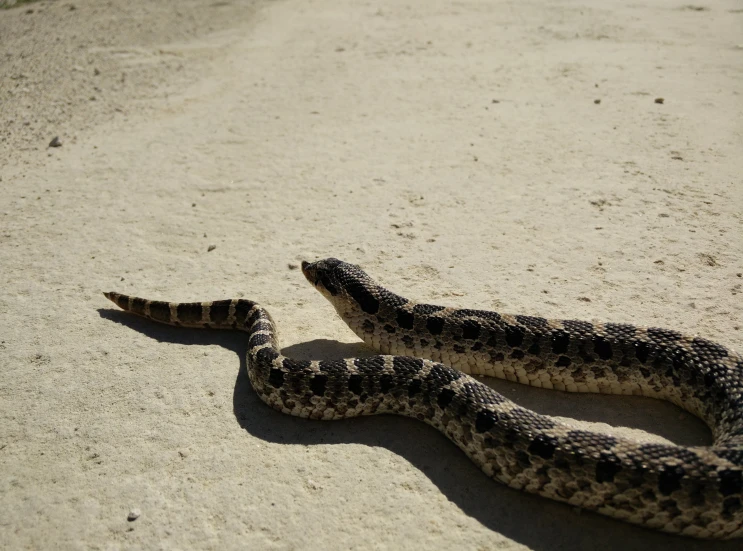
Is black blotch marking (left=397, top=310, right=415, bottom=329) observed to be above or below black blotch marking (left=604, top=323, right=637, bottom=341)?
below

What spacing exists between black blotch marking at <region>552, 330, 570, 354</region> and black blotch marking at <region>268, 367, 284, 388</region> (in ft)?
9.54

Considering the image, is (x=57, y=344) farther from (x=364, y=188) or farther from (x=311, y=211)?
(x=364, y=188)

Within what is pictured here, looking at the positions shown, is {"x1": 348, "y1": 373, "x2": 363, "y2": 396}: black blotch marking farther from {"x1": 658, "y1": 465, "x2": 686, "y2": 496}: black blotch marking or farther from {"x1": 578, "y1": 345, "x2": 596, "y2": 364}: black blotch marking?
{"x1": 658, "y1": 465, "x2": 686, "y2": 496}: black blotch marking

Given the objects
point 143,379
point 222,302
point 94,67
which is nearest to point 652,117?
point 222,302

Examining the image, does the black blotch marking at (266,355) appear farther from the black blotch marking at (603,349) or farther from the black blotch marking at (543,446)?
the black blotch marking at (603,349)

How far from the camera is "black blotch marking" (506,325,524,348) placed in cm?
726

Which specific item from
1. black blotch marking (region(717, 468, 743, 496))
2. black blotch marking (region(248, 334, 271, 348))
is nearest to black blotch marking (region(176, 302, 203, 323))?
black blotch marking (region(248, 334, 271, 348))

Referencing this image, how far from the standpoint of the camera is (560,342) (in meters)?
7.16

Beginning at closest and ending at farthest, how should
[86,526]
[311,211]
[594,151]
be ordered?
[86,526] → [311,211] → [594,151]

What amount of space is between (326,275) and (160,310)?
2194 millimetres

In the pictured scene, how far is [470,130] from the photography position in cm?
1292

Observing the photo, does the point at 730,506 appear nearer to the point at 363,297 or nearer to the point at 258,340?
the point at 363,297

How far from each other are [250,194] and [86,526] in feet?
21.6

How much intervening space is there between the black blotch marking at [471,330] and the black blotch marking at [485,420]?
4.30ft
